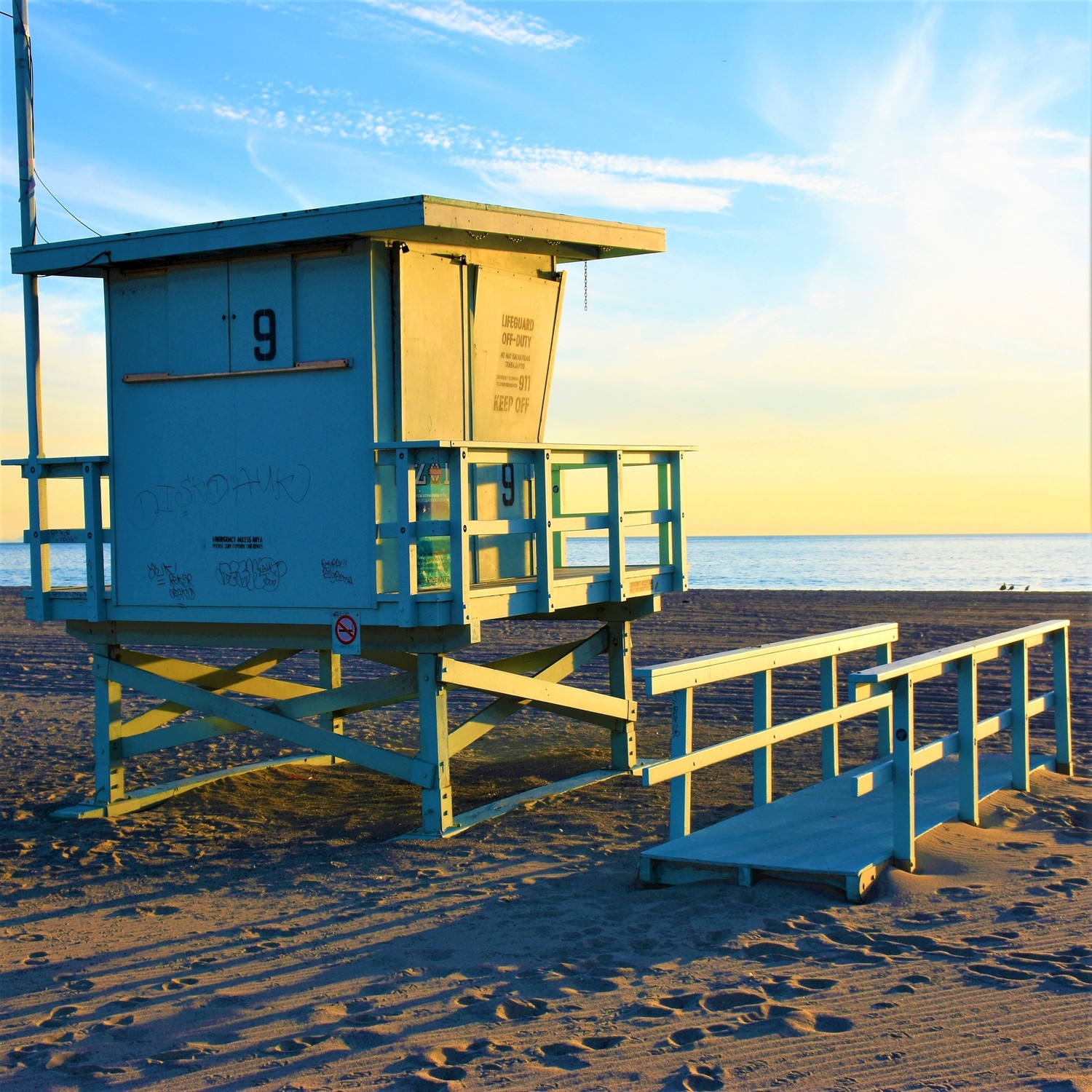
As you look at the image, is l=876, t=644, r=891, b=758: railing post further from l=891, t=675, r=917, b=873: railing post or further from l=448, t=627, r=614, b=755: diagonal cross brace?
l=891, t=675, r=917, b=873: railing post

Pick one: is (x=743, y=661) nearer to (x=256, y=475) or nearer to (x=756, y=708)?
(x=756, y=708)

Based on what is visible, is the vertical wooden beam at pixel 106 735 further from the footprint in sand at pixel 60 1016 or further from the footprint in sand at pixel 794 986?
the footprint in sand at pixel 794 986

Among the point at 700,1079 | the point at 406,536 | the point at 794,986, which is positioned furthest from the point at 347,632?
the point at 700,1079

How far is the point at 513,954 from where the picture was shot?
5.02 m

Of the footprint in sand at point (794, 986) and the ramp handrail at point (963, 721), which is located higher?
the ramp handrail at point (963, 721)

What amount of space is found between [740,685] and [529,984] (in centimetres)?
897

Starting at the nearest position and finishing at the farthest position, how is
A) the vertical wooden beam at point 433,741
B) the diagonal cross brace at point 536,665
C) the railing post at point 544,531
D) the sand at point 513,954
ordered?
the sand at point 513,954
the vertical wooden beam at point 433,741
the railing post at point 544,531
the diagonal cross brace at point 536,665

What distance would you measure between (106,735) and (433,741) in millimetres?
2618

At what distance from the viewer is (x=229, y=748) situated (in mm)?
10812

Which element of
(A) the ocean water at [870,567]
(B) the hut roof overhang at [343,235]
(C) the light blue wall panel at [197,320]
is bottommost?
(A) the ocean water at [870,567]

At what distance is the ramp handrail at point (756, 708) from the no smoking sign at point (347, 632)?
172 cm

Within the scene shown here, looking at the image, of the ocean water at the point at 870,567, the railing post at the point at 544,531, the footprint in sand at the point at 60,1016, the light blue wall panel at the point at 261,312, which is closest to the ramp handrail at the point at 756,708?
the railing post at the point at 544,531

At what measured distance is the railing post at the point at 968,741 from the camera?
21.3ft

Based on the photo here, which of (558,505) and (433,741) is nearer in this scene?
(433,741)
